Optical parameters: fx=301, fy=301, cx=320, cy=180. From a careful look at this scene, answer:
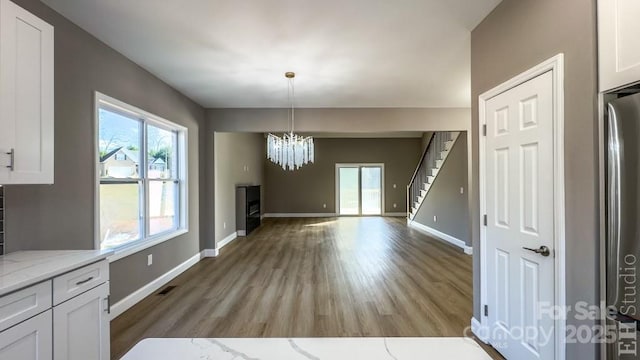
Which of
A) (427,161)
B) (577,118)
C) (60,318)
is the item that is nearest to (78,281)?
(60,318)

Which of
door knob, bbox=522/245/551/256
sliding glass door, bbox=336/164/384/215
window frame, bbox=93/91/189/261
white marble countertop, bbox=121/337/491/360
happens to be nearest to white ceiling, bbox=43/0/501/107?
window frame, bbox=93/91/189/261

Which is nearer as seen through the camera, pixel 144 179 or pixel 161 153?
pixel 144 179

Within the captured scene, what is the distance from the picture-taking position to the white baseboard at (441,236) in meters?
5.50

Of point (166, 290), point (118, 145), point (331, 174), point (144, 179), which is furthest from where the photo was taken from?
point (331, 174)

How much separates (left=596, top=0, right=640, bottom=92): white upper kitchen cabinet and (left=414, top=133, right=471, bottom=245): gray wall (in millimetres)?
4409

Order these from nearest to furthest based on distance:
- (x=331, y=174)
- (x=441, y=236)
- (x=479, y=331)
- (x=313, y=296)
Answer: (x=479, y=331)
(x=313, y=296)
(x=441, y=236)
(x=331, y=174)

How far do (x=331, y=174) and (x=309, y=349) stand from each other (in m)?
9.02

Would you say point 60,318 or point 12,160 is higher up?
point 12,160

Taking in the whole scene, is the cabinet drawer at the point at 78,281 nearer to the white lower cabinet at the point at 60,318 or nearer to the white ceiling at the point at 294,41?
the white lower cabinet at the point at 60,318

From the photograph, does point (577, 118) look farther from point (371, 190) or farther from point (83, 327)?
point (371, 190)

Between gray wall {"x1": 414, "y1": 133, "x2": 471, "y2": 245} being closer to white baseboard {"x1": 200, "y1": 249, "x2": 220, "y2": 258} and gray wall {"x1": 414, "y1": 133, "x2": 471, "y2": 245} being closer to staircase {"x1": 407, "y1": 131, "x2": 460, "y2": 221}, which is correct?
staircase {"x1": 407, "y1": 131, "x2": 460, "y2": 221}

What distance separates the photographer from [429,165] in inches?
317

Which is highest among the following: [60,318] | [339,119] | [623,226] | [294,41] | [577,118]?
[294,41]

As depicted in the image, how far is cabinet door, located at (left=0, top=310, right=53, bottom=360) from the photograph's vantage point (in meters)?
1.34
